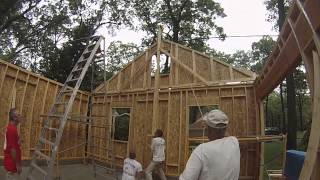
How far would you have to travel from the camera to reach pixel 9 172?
6.09 metres

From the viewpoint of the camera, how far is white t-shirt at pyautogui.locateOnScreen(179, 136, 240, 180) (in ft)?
7.79

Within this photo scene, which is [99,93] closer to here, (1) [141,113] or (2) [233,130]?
(1) [141,113]

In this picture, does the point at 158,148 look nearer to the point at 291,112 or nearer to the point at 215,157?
the point at 215,157

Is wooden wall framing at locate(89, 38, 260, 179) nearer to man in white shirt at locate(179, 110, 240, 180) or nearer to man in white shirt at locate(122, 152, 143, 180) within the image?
man in white shirt at locate(122, 152, 143, 180)

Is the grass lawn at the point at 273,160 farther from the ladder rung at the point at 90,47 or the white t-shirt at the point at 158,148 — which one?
the ladder rung at the point at 90,47

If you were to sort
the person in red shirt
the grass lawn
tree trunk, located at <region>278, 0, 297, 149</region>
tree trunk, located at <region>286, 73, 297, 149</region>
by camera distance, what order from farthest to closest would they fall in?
tree trunk, located at <region>286, 73, 297, 149</region> → tree trunk, located at <region>278, 0, 297, 149</region> → the grass lawn → the person in red shirt

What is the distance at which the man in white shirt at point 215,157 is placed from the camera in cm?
238

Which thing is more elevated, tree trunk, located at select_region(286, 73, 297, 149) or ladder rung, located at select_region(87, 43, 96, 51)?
ladder rung, located at select_region(87, 43, 96, 51)

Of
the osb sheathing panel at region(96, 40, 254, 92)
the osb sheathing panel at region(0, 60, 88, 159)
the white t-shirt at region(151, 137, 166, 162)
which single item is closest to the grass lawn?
the osb sheathing panel at region(96, 40, 254, 92)

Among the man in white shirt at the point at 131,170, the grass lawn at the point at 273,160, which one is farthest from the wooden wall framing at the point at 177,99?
the man in white shirt at the point at 131,170

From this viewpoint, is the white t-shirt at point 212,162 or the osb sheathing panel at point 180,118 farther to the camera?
the osb sheathing panel at point 180,118

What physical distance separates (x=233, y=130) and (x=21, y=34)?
1809 centimetres

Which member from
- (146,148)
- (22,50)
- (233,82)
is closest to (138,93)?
(146,148)

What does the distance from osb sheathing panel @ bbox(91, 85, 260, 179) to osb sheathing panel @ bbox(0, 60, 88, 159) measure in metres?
2.32
